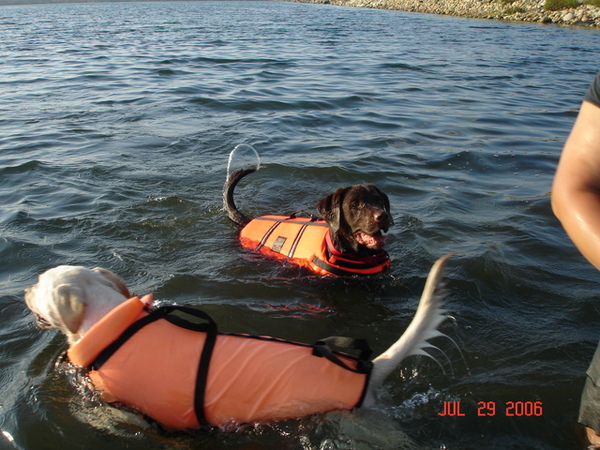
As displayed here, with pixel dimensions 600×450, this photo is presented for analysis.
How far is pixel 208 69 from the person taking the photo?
15711 millimetres

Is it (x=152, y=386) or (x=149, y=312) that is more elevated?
(x=149, y=312)

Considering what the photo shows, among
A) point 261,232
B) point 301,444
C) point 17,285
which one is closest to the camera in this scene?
point 301,444

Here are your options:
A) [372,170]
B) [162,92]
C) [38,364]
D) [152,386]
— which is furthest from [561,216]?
[162,92]

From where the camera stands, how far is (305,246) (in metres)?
4.96

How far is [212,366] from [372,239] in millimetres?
2260

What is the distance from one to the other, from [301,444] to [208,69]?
47.2ft

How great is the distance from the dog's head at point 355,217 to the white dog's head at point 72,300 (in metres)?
2.26

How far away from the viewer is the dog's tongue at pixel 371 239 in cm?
461

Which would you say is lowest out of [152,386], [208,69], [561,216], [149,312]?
[208,69]

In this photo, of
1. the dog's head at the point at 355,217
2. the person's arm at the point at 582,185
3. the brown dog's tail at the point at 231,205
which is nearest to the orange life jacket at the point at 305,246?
the dog's head at the point at 355,217

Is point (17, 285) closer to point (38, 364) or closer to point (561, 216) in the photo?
point (38, 364)

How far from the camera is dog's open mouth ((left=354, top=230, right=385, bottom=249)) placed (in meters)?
4.61

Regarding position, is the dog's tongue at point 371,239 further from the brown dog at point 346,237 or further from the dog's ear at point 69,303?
the dog's ear at point 69,303

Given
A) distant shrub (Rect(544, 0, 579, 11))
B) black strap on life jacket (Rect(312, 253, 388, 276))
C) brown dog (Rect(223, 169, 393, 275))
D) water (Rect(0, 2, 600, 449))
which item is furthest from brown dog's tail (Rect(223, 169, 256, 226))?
distant shrub (Rect(544, 0, 579, 11))
